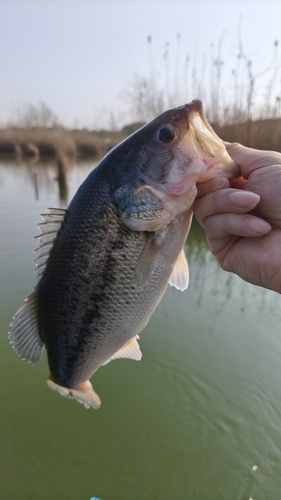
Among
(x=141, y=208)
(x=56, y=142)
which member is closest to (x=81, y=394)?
(x=141, y=208)

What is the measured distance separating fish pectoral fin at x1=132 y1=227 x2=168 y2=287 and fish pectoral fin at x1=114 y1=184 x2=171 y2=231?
59mm

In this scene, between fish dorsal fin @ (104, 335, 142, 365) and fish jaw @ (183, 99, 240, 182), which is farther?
fish dorsal fin @ (104, 335, 142, 365)

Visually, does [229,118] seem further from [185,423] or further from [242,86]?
[185,423]

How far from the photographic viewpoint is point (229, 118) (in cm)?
923

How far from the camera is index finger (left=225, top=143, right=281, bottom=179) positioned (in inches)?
63.0

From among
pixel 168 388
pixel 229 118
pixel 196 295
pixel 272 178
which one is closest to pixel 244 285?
pixel 196 295

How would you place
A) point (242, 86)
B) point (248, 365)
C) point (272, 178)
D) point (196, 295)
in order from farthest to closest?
point (242, 86) → point (196, 295) → point (248, 365) → point (272, 178)

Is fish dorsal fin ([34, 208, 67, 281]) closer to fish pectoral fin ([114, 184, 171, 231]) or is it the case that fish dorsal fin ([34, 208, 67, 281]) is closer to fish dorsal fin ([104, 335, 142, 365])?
fish pectoral fin ([114, 184, 171, 231])

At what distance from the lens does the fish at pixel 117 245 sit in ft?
4.81

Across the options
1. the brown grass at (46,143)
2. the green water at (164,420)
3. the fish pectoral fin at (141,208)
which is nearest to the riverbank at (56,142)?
the brown grass at (46,143)

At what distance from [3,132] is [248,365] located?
30323mm

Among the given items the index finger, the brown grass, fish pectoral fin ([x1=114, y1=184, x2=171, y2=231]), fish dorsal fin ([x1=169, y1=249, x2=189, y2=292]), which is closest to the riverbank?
the brown grass

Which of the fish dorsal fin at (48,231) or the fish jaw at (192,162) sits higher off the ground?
the fish jaw at (192,162)

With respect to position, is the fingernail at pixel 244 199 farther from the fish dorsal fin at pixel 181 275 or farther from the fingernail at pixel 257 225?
the fish dorsal fin at pixel 181 275
